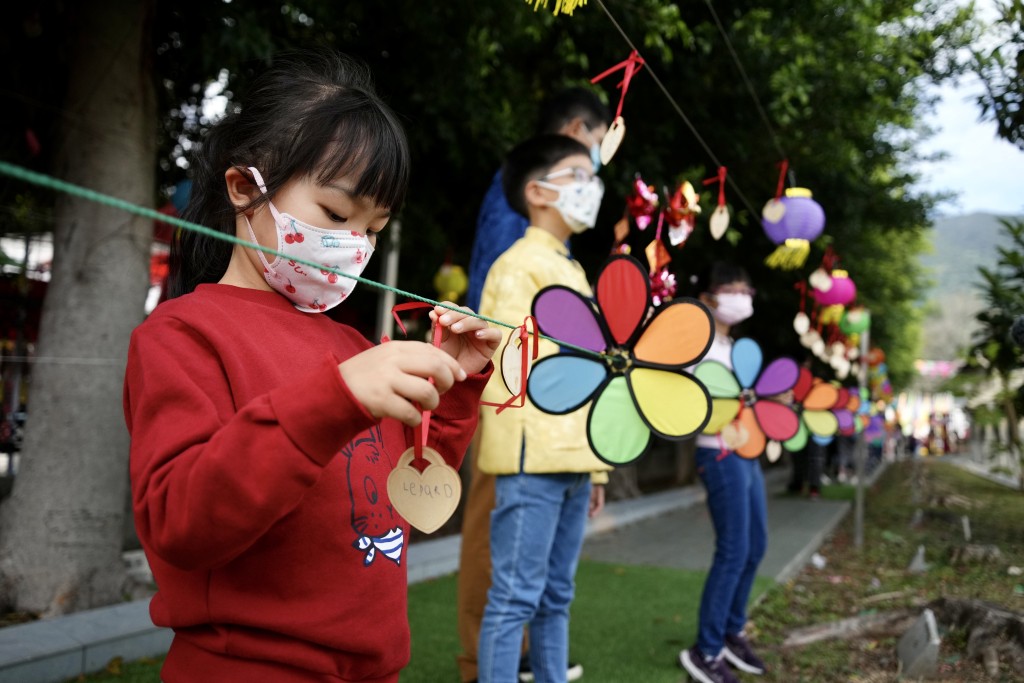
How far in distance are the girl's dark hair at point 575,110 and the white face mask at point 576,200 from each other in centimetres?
80

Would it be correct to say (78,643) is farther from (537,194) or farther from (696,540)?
(696,540)

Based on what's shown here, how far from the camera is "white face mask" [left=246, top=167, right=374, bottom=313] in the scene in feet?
4.08

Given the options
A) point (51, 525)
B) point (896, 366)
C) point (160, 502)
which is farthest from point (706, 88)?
point (896, 366)

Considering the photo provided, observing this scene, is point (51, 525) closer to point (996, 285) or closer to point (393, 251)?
point (393, 251)

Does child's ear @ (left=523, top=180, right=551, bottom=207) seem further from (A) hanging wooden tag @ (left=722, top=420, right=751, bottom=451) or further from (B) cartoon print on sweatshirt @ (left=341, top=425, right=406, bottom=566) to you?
(B) cartoon print on sweatshirt @ (left=341, top=425, right=406, bottom=566)

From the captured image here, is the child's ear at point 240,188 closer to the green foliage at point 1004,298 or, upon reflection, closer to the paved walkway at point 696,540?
the paved walkway at point 696,540

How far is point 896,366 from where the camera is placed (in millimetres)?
27375

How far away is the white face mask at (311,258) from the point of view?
4.08 feet

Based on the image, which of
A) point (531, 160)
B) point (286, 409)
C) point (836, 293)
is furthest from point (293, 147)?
point (836, 293)

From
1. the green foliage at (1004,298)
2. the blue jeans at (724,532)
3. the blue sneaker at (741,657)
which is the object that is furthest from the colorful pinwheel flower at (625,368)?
the green foliage at (1004,298)

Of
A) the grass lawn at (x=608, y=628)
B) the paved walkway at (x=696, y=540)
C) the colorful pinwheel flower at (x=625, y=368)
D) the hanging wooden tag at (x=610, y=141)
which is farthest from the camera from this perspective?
the paved walkway at (x=696, y=540)

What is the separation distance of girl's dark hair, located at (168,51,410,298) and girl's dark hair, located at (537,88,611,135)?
203 cm

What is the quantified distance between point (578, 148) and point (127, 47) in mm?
2437

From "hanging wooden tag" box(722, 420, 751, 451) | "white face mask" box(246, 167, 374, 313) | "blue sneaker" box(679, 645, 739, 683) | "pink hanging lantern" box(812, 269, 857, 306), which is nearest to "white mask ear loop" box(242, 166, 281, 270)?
"white face mask" box(246, 167, 374, 313)
